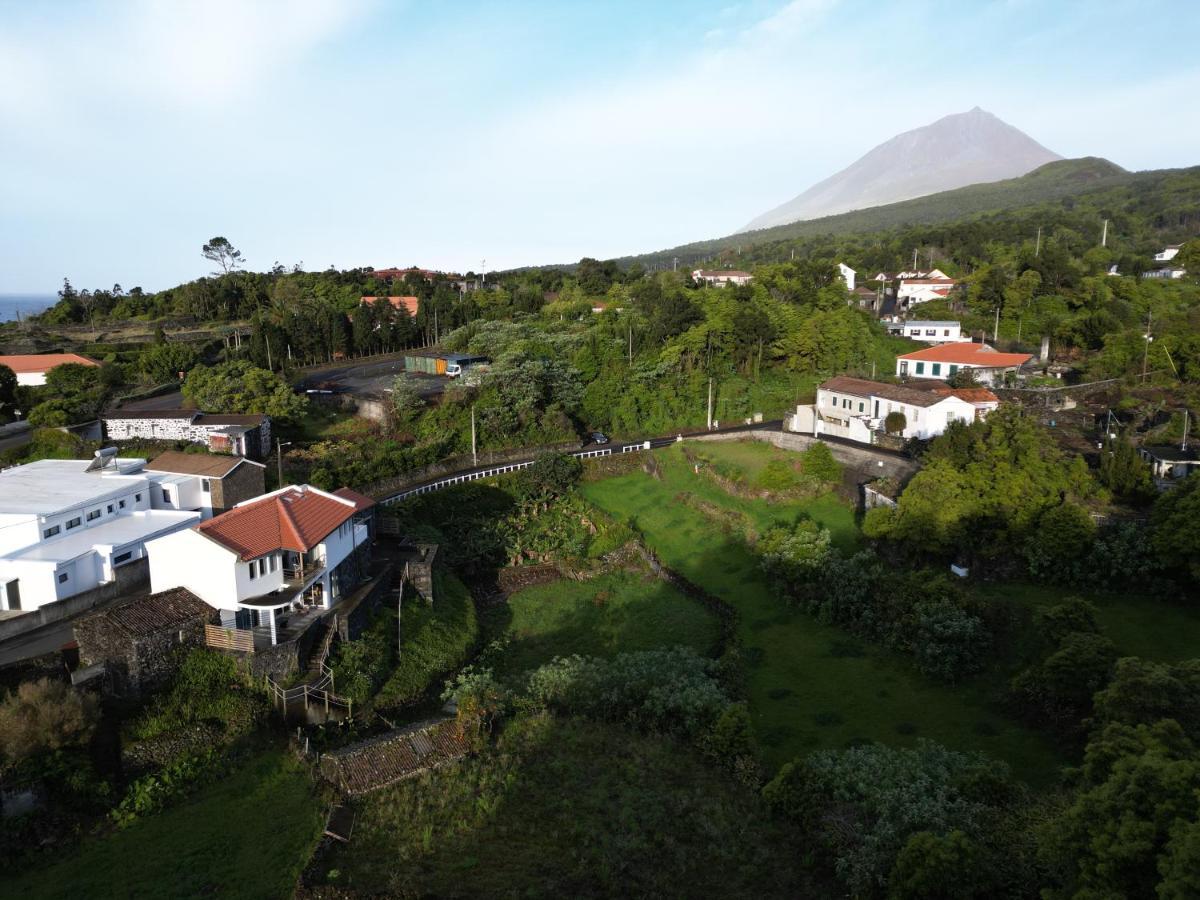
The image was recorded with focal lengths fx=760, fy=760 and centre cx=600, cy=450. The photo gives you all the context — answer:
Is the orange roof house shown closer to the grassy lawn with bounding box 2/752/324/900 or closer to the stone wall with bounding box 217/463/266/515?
the stone wall with bounding box 217/463/266/515

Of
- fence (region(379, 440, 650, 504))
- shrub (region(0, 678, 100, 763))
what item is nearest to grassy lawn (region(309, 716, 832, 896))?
shrub (region(0, 678, 100, 763))

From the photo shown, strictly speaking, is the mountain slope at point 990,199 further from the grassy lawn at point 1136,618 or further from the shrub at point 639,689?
the shrub at point 639,689

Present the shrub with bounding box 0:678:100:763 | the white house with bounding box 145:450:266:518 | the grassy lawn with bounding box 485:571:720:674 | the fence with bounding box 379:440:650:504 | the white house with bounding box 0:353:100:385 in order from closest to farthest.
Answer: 1. the shrub with bounding box 0:678:100:763
2. the grassy lawn with bounding box 485:571:720:674
3. the white house with bounding box 145:450:266:518
4. the fence with bounding box 379:440:650:504
5. the white house with bounding box 0:353:100:385

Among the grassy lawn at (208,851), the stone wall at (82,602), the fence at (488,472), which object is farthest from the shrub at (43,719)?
the fence at (488,472)

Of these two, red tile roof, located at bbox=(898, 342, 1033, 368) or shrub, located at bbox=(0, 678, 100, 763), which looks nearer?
shrub, located at bbox=(0, 678, 100, 763)

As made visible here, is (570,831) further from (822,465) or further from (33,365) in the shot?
(33,365)

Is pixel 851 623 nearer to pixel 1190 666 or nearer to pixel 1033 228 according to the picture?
pixel 1190 666

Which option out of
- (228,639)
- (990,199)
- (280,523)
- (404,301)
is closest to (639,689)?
(228,639)
